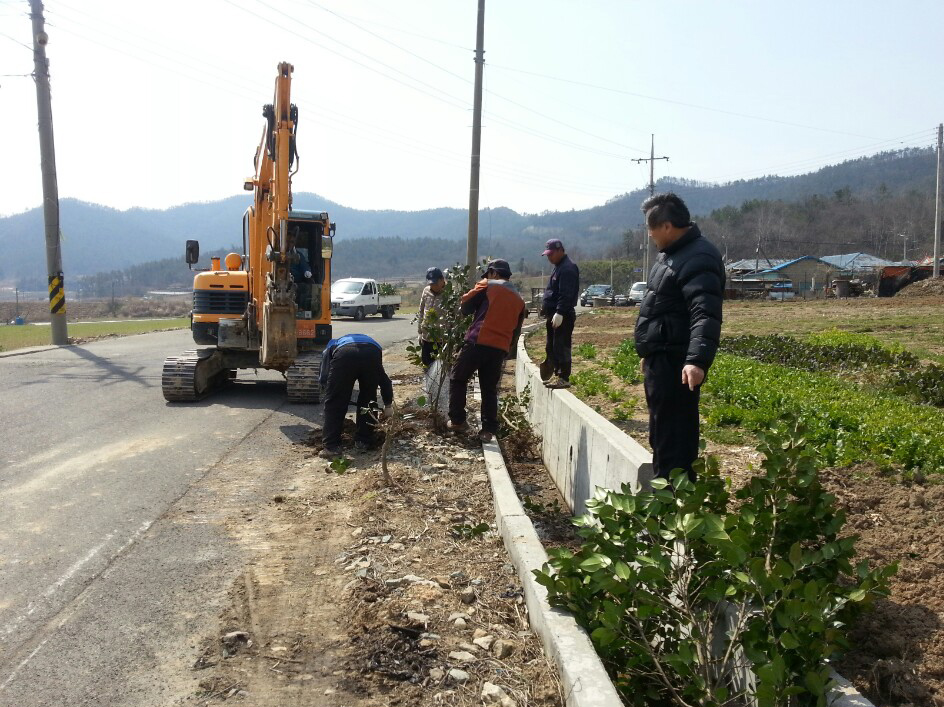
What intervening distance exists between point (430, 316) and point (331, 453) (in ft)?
5.84

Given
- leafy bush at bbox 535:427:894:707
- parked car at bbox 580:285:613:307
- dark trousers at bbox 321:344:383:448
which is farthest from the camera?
parked car at bbox 580:285:613:307

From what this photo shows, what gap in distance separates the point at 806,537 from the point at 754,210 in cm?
12628

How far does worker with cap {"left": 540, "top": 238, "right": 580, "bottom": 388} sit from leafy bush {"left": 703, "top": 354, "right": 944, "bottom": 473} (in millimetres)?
1735

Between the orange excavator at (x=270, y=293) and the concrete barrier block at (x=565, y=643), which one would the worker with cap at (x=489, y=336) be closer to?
the concrete barrier block at (x=565, y=643)

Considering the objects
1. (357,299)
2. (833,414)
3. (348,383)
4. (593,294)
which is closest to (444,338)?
(348,383)

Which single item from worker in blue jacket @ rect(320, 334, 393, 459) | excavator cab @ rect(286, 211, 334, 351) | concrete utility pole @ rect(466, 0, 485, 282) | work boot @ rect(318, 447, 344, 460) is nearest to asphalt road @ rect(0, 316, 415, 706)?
work boot @ rect(318, 447, 344, 460)

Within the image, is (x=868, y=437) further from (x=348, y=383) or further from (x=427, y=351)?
(x=427, y=351)

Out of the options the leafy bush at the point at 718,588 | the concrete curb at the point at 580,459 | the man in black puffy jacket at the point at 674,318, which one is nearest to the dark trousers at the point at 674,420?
the man in black puffy jacket at the point at 674,318

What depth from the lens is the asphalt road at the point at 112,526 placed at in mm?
3822

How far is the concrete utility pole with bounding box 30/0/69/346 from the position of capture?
72.8ft

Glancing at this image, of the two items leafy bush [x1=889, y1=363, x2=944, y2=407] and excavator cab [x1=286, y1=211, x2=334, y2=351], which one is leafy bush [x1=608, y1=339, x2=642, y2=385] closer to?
leafy bush [x1=889, y1=363, x2=944, y2=407]

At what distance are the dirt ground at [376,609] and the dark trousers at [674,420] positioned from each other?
111cm

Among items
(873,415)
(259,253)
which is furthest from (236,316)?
(873,415)

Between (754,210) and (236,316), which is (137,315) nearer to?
(236,316)
